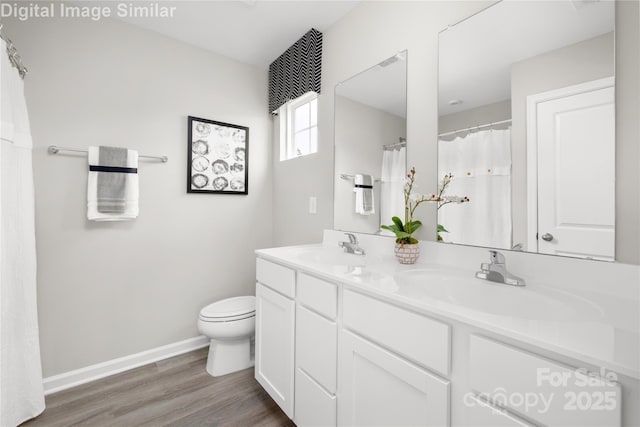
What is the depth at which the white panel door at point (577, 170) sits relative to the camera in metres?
0.92

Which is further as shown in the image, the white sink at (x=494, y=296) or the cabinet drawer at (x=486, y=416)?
the white sink at (x=494, y=296)

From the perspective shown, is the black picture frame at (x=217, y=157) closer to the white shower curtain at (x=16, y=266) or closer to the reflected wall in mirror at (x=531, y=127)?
the white shower curtain at (x=16, y=266)

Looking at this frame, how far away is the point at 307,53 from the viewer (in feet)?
6.88

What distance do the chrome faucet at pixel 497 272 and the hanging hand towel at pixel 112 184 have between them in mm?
2106

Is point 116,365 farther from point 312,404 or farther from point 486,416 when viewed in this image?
point 486,416

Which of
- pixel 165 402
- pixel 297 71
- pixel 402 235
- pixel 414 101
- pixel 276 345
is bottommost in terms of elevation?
pixel 165 402

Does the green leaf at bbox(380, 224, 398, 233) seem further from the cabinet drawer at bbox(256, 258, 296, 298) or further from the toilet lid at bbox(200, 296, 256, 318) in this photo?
the toilet lid at bbox(200, 296, 256, 318)

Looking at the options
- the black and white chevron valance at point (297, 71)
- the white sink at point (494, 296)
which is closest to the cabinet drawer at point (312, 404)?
the white sink at point (494, 296)

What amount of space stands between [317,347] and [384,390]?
363mm

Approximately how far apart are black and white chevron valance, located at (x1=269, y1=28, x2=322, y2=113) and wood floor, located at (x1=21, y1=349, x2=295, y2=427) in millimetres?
2115

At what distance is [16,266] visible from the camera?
4.68 feet

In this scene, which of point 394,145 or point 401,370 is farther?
point 394,145

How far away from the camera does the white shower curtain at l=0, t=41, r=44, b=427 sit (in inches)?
51.4

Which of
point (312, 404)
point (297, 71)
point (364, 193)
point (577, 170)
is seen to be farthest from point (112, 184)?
point (577, 170)
